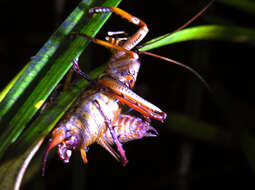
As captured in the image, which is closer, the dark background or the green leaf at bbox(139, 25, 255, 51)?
the green leaf at bbox(139, 25, 255, 51)

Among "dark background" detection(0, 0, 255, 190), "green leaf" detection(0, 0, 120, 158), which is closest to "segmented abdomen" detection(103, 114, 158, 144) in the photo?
"green leaf" detection(0, 0, 120, 158)

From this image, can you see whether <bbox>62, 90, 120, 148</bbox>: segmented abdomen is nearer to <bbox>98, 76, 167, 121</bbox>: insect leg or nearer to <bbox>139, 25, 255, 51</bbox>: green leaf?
<bbox>98, 76, 167, 121</bbox>: insect leg

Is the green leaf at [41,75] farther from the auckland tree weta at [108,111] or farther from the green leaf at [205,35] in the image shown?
the green leaf at [205,35]

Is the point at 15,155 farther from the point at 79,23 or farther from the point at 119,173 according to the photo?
the point at 119,173

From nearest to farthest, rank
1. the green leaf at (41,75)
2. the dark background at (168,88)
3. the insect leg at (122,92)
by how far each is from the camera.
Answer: the green leaf at (41,75) < the insect leg at (122,92) < the dark background at (168,88)

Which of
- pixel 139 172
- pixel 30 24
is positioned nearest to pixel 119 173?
pixel 139 172

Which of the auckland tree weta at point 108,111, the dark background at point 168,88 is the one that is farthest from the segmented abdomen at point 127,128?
the dark background at point 168,88

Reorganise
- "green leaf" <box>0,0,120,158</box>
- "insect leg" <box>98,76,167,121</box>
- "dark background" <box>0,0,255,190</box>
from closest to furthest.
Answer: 1. "green leaf" <box>0,0,120,158</box>
2. "insect leg" <box>98,76,167,121</box>
3. "dark background" <box>0,0,255,190</box>
